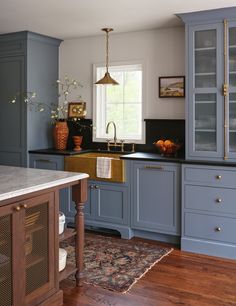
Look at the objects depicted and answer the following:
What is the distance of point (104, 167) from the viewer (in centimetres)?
439

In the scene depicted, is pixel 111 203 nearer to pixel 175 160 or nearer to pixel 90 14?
pixel 175 160

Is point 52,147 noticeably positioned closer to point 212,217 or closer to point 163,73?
point 163,73

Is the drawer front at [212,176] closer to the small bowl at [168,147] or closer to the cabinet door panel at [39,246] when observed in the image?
the small bowl at [168,147]

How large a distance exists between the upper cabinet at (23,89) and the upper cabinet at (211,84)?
1964mm

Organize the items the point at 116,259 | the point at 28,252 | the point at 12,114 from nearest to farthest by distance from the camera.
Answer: the point at 28,252, the point at 116,259, the point at 12,114

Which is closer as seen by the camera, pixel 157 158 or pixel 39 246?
pixel 39 246

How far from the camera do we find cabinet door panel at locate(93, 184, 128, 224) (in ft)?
14.4

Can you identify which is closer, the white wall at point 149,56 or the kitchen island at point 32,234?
the kitchen island at point 32,234

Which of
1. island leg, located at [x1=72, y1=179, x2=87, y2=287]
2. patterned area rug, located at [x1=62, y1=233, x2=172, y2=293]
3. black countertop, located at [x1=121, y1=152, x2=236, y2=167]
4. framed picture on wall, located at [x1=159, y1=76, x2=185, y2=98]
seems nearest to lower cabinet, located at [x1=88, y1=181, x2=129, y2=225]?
patterned area rug, located at [x1=62, y1=233, x2=172, y2=293]

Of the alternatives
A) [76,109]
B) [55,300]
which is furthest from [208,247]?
[76,109]

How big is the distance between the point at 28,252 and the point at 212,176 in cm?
203

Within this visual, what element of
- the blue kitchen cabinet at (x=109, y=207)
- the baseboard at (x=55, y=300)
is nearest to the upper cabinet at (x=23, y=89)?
the blue kitchen cabinet at (x=109, y=207)

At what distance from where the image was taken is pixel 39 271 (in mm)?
2611

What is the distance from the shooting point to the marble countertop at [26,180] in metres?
2.35
